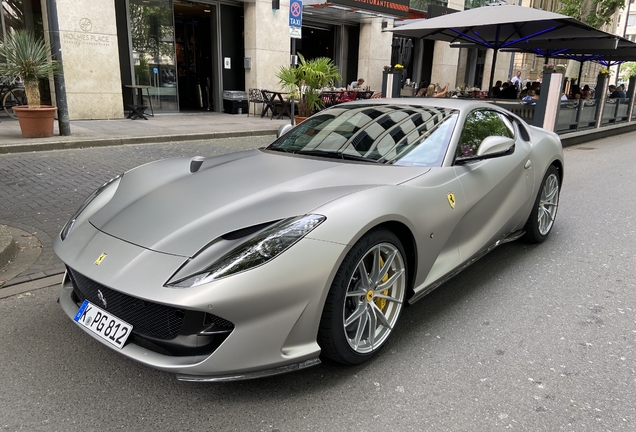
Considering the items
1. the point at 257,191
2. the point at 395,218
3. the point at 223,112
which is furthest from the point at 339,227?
the point at 223,112

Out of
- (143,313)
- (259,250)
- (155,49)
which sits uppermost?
(155,49)

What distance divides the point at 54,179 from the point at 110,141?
10.5ft

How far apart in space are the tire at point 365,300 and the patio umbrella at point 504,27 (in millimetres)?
9784

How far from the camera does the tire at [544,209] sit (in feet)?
15.2

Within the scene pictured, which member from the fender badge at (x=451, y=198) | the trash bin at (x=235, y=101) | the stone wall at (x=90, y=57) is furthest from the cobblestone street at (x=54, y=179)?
the trash bin at (x=235, y=101)

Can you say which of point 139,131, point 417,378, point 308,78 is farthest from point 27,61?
point 417,378

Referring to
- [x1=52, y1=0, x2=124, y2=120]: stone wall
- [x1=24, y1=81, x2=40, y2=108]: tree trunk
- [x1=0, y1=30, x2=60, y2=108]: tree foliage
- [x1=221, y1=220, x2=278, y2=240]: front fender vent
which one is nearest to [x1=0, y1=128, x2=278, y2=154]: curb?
[x1=24, y1=81, x2=40, y2=108]: tree trunk

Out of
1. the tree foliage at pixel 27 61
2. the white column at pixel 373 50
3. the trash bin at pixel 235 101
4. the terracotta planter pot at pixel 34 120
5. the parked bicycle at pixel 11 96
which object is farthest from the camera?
the white column at pixel 373 50

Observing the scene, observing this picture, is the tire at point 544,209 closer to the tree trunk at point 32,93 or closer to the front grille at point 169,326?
the front grille at point 169,326

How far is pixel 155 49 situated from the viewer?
1499cm

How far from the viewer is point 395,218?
8.98ft

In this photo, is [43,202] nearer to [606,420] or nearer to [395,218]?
[395,218]

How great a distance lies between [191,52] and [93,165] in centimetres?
1096

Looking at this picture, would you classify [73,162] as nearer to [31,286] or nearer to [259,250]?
[31,286]
